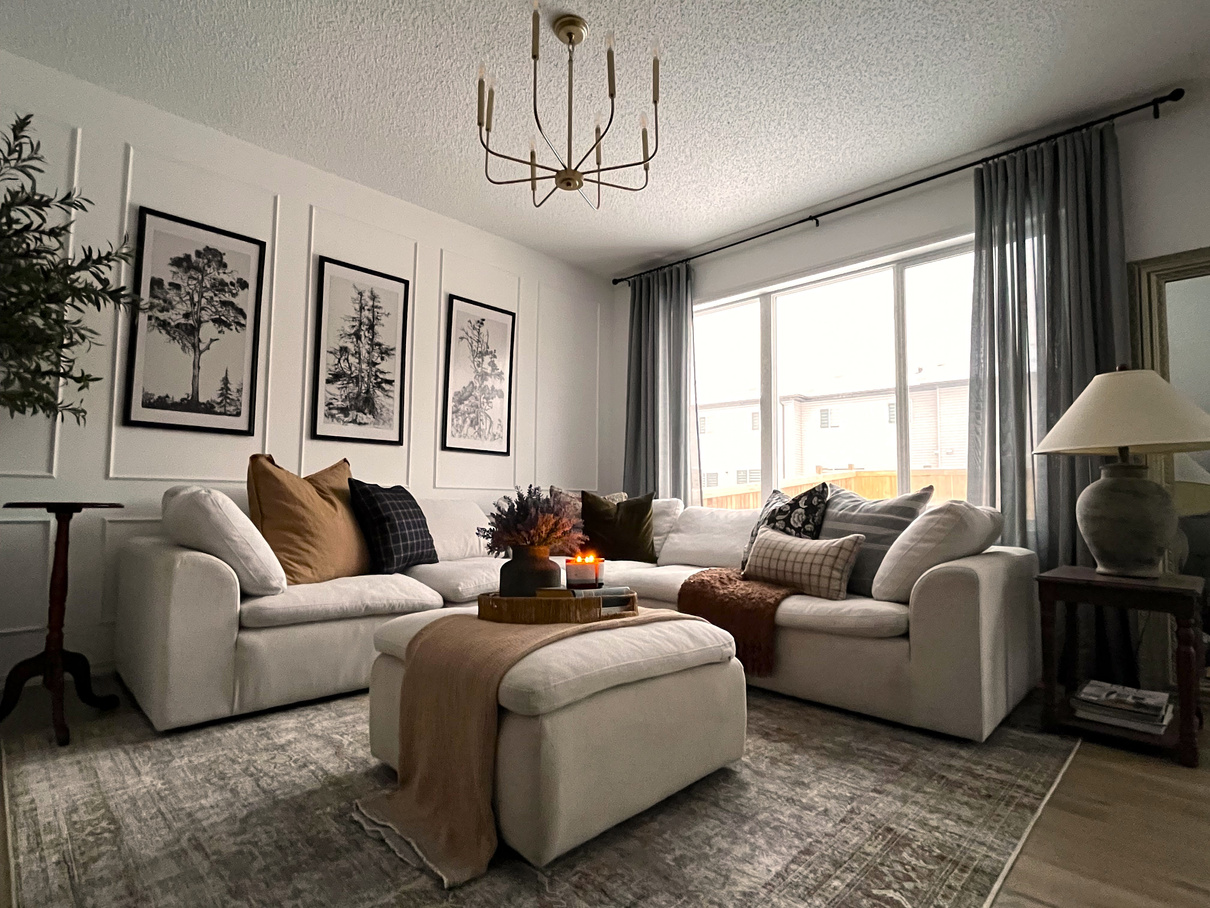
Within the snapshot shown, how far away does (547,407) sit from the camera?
496 centimetres

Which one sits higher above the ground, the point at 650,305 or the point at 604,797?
the point at 650,305

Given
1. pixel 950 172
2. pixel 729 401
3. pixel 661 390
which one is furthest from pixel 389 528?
pixel 950 172

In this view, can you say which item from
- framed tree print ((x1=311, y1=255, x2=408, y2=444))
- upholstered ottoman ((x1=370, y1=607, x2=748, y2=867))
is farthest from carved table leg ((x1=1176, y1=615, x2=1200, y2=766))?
framed tree print ((x1=311, y1=255, x2=408, y2=444))

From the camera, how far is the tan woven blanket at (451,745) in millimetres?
1456

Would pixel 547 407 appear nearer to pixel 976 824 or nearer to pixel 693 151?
pixel 693 151

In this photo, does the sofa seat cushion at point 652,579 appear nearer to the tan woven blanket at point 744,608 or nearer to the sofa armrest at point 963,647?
the tan woven blanket at point 744,608

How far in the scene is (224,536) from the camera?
7.88ft

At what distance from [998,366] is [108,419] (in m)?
4.33

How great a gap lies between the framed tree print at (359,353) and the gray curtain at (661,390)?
6.15 feet

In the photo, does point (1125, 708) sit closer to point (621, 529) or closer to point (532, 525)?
point (532, 525)

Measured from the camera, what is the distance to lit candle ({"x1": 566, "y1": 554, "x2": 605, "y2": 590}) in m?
1.95

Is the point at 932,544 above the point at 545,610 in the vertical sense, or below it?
above

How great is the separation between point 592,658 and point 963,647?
1475mm

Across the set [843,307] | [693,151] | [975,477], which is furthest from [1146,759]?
[693,151]
